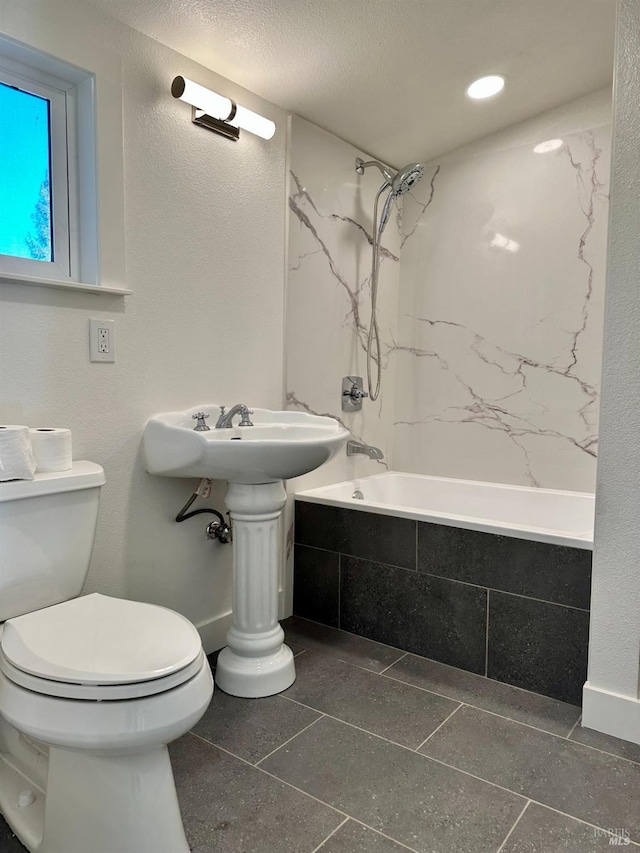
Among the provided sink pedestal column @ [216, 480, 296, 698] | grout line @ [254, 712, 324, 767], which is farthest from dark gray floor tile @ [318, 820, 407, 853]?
sink pedestal column @ [216, 480, 296, 698]

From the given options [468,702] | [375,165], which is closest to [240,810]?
[468,702]

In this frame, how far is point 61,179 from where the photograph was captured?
1759 mm

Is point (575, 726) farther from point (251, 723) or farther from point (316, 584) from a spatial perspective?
point (316, 584)

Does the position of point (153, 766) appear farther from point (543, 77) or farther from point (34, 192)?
point (543, 77)

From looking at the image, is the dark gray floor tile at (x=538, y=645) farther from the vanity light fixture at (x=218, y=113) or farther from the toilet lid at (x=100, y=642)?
the vanity light fixture at (x=218, y=113)

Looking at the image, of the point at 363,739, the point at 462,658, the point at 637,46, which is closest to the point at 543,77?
the point at 637,46

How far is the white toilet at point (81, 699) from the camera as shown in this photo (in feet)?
3.58

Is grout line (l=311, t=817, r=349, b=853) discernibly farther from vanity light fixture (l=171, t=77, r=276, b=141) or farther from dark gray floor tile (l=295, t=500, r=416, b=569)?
vanity light fixture (l=171, t=77, r=276, b=141)

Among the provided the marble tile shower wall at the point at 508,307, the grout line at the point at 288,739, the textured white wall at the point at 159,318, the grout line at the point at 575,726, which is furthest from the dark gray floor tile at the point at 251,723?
the marble tile shower wall at the point at 508,307

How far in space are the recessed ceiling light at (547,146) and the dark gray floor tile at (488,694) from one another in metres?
2.14

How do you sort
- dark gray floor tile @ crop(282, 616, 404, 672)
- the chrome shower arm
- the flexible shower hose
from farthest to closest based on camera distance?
the flexible shower hose
the chrome shower arm
dark gray floor tile @ crop(282, 616, 404, 672)

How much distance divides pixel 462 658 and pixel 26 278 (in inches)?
71.3

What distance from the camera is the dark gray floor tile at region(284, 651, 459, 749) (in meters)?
1.74

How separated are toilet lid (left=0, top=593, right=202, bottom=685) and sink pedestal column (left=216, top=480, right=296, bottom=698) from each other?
555mm
